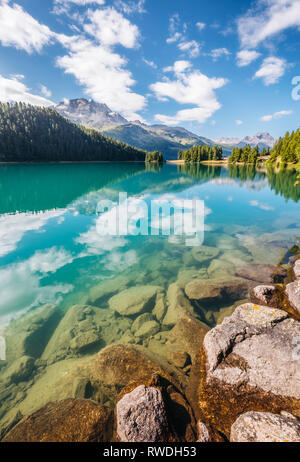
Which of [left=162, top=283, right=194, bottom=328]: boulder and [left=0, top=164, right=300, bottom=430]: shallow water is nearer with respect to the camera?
[left=162, top=283, right=194, bottom=328]: boulder

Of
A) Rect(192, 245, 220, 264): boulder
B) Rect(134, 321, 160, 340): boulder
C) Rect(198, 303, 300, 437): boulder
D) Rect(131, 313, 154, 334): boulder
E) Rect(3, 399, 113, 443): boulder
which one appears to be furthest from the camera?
Rect(192, 245, 220, 264): boulder

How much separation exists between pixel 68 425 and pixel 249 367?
5.94m

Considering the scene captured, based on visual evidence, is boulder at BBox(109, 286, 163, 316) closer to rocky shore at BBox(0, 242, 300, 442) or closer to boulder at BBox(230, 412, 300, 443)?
Result: rocky shore at BBox(0, 242, 300, 442)

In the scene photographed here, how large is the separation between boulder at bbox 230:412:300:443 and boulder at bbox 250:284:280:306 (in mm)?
5918

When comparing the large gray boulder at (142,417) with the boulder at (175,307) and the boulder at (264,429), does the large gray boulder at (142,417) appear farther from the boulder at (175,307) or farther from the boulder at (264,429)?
the boulder at (175,307)

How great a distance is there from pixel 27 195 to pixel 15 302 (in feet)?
112

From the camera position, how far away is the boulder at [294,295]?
905 cm

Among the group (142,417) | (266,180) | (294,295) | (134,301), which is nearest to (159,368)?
(142,417)

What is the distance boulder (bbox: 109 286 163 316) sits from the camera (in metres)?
11.2

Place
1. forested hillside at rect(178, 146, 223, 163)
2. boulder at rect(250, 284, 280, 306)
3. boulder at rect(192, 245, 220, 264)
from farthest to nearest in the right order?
forested hillside at rect(178, 146, 223, 163), boulder at rect(192, 245, 220, 264), boulder at rect(250, 284, 280, 306)

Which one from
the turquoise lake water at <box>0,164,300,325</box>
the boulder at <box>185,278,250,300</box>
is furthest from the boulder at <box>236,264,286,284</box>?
the turquoise lake water at <box>0,164,300,325</box>

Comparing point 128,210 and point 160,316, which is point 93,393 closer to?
point 160,316

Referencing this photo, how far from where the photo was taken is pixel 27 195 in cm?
3925

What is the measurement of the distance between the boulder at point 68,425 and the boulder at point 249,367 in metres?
3.12
